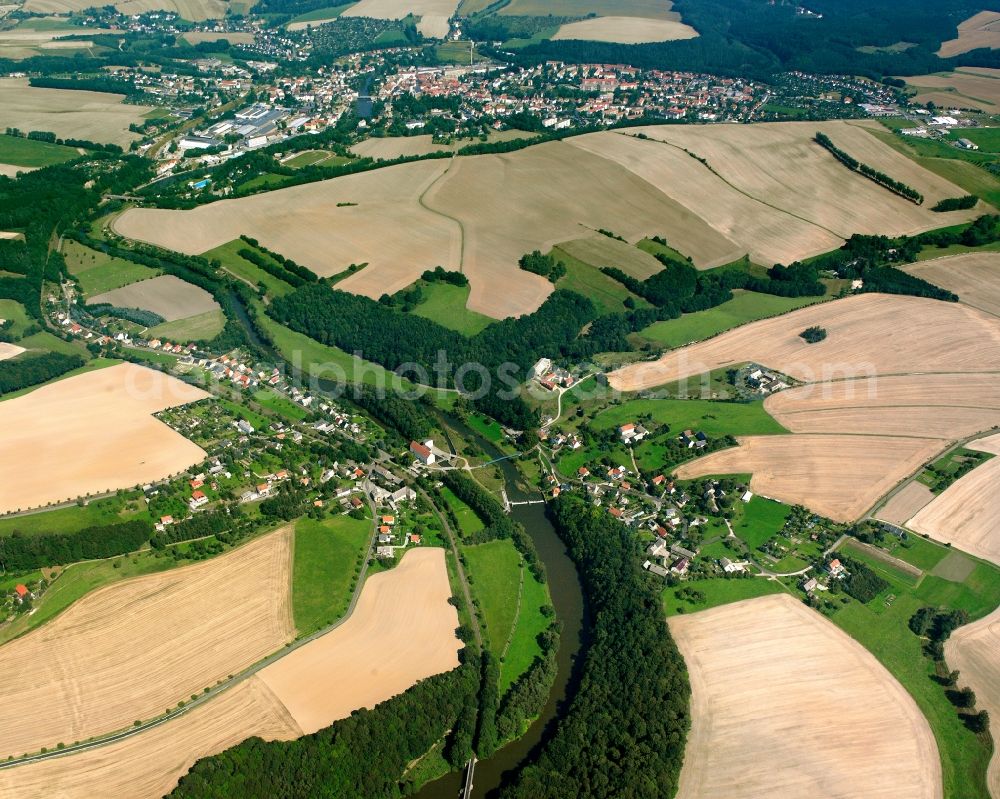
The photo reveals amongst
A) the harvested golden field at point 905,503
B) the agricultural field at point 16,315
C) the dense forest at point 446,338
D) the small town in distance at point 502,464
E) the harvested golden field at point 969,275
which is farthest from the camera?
the harvested golden field at point 969,275

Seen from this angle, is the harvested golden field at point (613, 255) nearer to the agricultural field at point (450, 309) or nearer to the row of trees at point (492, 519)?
the agricultural field at point (450, 309)

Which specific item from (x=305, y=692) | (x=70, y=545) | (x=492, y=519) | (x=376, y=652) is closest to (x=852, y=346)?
(x=492, y=519)

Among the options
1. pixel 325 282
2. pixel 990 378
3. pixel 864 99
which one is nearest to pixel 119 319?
pixel 325 282

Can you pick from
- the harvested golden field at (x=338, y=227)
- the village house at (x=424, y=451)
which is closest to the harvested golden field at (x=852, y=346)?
the village house at (x=424, y=451)

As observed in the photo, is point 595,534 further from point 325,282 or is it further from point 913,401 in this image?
point 325,282

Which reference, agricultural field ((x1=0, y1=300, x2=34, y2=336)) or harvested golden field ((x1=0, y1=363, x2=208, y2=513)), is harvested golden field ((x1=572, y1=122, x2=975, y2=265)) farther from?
agricultural field ((x1=0, y1=300, x2=34, y2=336))
